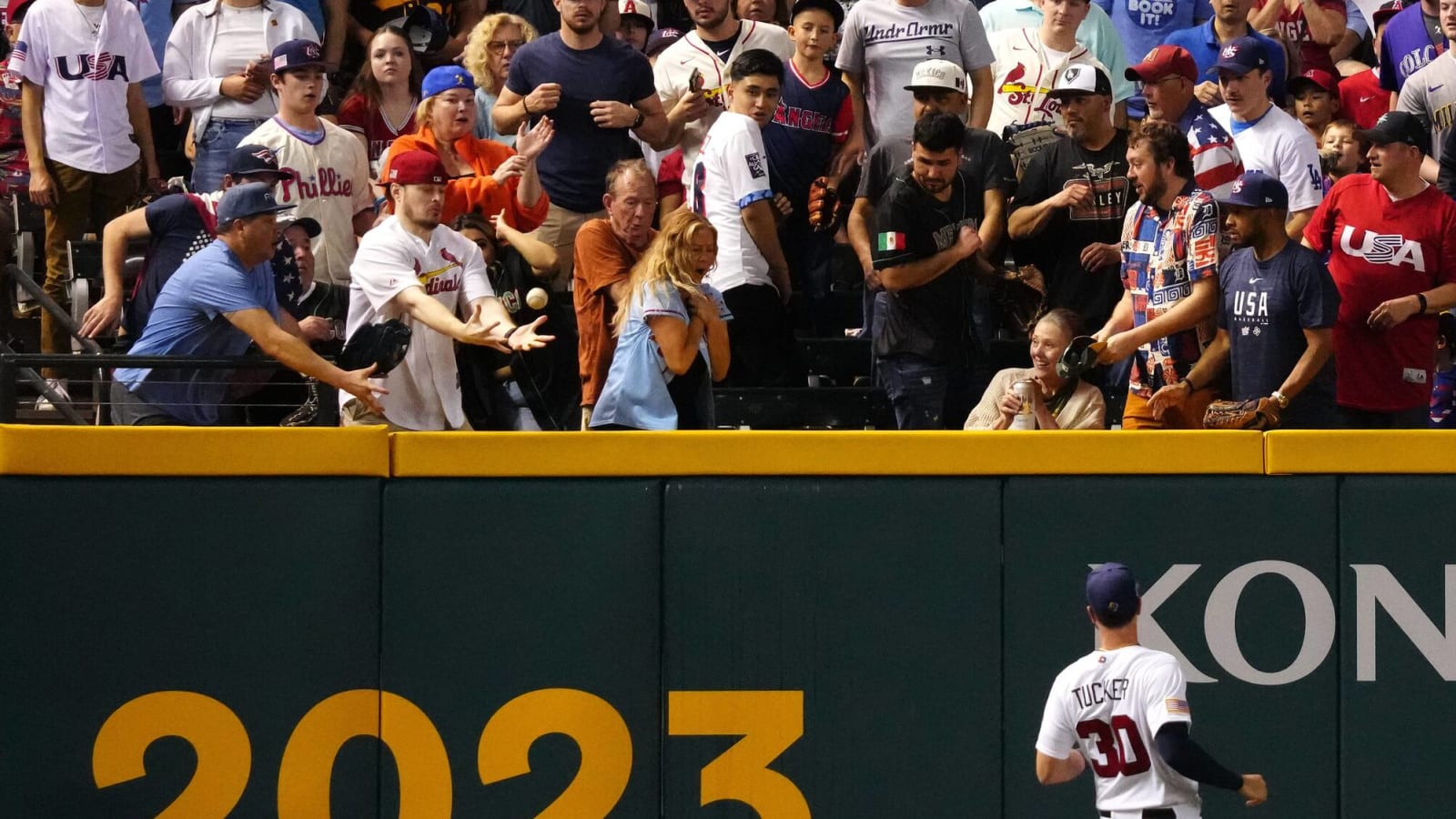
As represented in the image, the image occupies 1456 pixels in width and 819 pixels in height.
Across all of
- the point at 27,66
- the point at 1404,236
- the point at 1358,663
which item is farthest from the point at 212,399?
the point at 1404,236

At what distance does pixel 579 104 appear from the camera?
9.28 metres

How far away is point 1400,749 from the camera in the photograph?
6.88m

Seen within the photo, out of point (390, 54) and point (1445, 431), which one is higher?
point (390, 54)

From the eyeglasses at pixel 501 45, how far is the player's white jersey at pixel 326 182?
121 centimetres

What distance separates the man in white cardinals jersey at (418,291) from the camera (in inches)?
292

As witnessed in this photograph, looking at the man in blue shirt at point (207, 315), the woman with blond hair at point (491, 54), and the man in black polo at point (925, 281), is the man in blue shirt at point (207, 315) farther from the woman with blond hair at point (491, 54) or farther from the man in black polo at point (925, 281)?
the woman with blond hair at point (491, 54)

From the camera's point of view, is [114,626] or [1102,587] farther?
[114,626]

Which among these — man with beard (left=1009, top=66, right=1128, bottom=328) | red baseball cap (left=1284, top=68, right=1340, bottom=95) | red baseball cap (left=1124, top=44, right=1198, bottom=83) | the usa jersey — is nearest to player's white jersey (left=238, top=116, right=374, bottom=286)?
the usa jersey

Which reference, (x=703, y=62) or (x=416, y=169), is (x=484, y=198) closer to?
(x=416, y=169)

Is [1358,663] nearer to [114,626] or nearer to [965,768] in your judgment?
[965,768]

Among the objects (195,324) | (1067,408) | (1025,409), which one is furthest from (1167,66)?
(195,324)

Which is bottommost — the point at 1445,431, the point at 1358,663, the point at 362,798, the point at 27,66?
the point at 362,798

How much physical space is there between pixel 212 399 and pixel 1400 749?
4.68 metres

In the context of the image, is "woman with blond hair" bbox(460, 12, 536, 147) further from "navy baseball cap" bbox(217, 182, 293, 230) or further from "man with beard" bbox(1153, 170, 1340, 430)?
"man with beard" bbox(1153, 170, 1340, 430)
